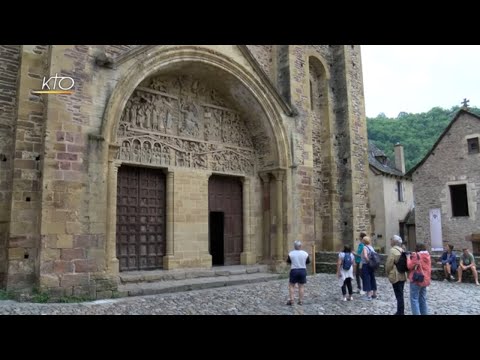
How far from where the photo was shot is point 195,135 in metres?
12.0

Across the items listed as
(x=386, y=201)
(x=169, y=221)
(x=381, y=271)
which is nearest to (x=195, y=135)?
(x=169, y=221)

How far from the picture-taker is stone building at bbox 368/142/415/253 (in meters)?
25.0

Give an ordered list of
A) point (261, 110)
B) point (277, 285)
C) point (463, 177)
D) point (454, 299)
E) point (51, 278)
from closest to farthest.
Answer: point (51, 278)
point (454, 299)
point (277, 285)
point (261, 110)
point (463, 177)

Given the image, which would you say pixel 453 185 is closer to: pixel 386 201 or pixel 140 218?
pixel 386 201

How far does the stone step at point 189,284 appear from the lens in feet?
28.8

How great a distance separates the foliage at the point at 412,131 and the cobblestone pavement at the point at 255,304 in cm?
2792

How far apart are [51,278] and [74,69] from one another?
4.30 meters

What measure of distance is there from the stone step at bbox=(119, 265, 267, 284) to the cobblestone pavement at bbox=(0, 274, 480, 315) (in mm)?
1007

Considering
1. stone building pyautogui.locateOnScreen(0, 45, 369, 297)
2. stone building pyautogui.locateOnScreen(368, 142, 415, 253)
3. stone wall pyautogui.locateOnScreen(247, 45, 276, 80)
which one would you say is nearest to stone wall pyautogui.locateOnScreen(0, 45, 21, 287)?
stone building pyautogui.locateOnScreen(0, 45, 369, 297)

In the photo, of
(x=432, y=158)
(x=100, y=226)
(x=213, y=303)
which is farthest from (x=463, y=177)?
(x=100, y=226)

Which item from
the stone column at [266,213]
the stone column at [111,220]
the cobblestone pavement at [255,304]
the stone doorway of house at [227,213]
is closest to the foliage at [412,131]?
the stone column at [266,213]

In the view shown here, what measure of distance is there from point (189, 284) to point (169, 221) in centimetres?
212

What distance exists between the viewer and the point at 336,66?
15773mm

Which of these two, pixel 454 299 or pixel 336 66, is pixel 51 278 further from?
pixel 336 66
